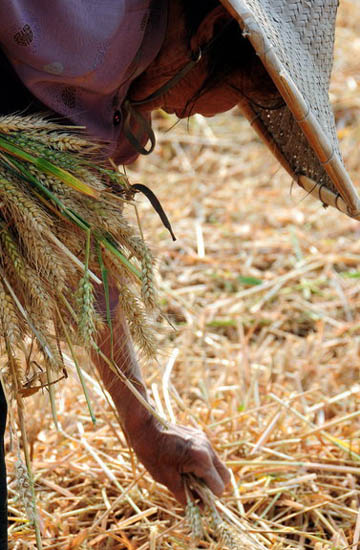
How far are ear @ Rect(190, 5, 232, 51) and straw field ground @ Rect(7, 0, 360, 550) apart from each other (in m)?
0.31

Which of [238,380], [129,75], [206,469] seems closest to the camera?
[129,75]

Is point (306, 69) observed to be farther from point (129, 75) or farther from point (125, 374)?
point (125, 374)

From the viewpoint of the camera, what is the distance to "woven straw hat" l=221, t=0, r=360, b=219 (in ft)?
3.19

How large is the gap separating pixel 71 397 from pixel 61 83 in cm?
97

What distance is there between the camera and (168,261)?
2676 mm

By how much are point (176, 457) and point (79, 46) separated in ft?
2.45

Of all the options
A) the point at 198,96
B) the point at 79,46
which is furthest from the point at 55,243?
the point at 198,96

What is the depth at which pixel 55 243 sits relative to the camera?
1.04 metres

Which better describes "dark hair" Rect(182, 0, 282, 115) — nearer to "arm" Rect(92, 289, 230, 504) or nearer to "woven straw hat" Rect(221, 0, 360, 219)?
"woven straw hat" Rect(221, 0, 360, 219)

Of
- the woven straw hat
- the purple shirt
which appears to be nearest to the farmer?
the purple shirt

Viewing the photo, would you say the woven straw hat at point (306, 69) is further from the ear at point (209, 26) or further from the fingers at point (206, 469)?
the fingers at point (206, 469)

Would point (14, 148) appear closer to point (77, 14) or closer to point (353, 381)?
point (77, 14)

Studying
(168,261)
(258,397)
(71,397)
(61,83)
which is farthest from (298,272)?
(61,83)

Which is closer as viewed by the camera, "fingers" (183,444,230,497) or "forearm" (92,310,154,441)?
"forearm" (92,310,154,441)
